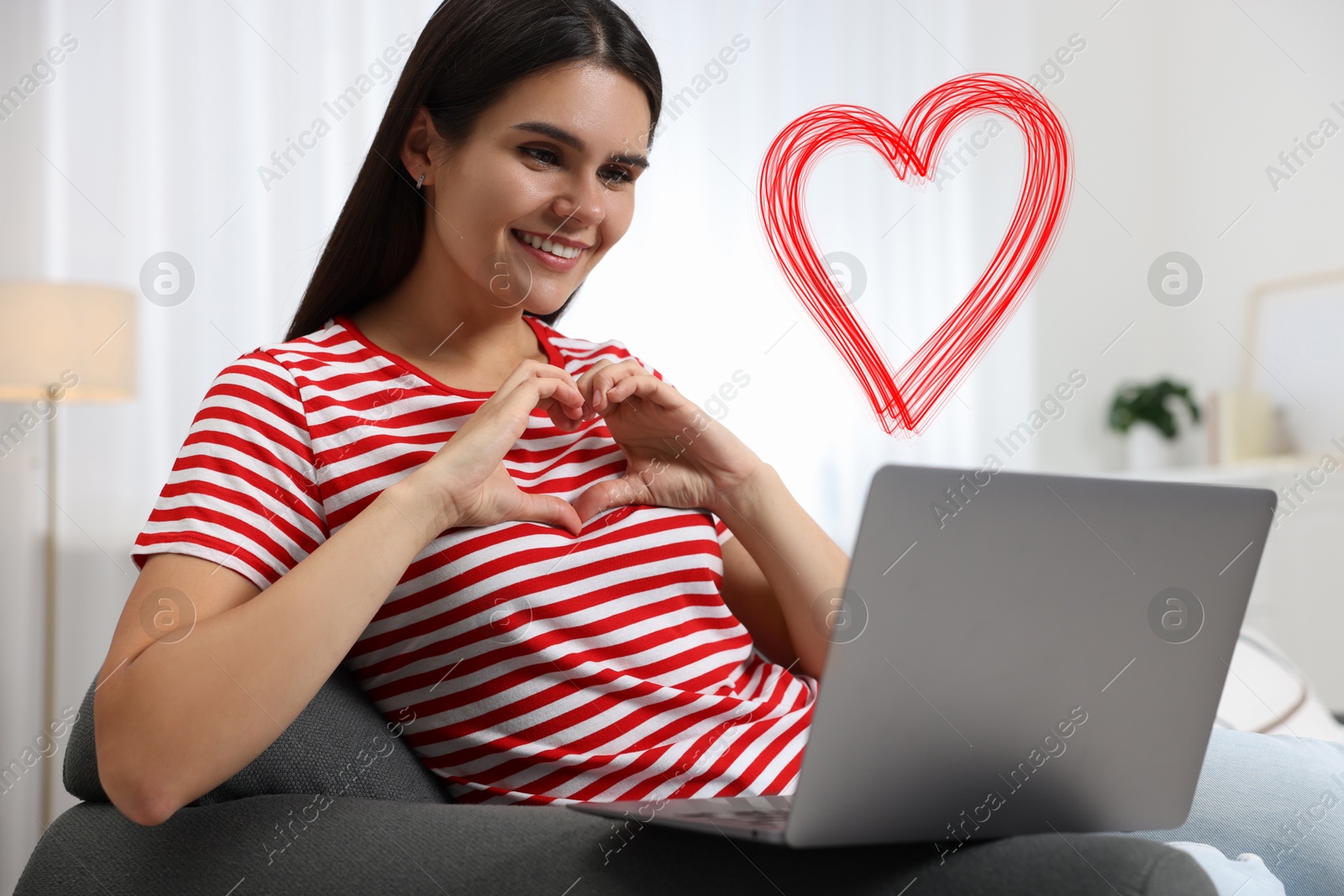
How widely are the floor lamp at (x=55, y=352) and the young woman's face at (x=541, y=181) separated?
4.71ft

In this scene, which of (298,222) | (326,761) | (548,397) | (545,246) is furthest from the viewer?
(298,222)

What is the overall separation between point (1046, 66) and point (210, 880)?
144 inches

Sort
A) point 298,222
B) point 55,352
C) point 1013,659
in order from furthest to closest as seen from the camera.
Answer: point 298,222
point 55,352
point 1013,659

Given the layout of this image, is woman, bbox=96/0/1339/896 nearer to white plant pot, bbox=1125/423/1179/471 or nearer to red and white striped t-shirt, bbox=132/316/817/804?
red and white striped t-shirt, bbox=132/316/817/804

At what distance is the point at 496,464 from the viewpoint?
3.11ft

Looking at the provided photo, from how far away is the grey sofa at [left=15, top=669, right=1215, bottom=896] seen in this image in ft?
2.00

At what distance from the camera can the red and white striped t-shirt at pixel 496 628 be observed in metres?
0.97

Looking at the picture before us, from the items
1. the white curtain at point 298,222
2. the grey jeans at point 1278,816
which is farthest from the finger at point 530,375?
the white curtain at point 298,222

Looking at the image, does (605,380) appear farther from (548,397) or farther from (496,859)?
(496,859)

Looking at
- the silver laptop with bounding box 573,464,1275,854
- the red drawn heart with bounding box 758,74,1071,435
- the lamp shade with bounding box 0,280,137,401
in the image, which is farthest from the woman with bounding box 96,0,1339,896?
the red drawn heart with bounding box 758,74,1071,435

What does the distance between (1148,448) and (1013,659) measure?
3247mm

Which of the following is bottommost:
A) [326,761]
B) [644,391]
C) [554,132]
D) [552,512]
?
[326,761]

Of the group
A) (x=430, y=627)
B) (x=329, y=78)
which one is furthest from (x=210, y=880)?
(x=329, y=78)

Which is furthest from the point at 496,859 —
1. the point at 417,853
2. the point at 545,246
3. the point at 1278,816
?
the point at 1278,816
